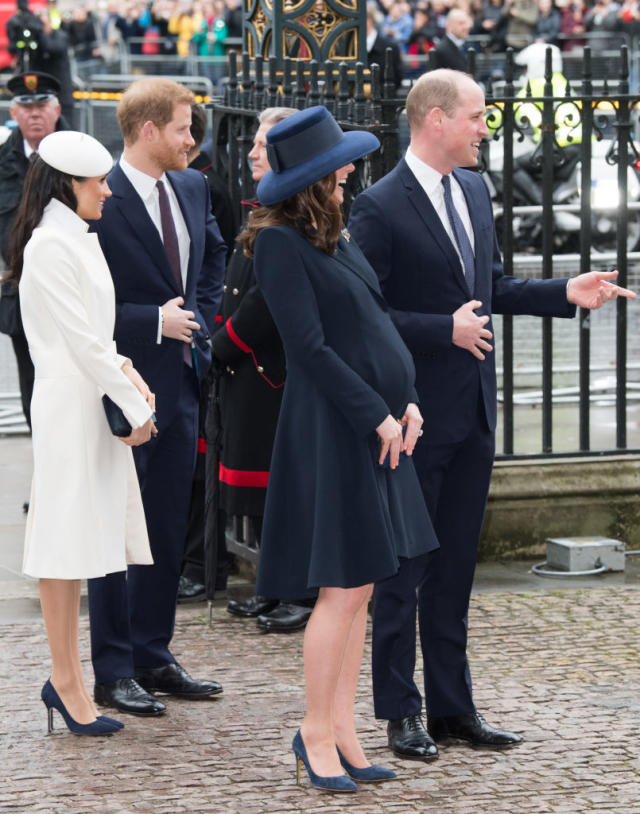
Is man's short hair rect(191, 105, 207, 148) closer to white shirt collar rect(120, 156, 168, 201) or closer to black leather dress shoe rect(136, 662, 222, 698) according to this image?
white shirt collar rect(120, 156, 168, 201)

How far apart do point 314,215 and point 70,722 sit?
5.89 feet

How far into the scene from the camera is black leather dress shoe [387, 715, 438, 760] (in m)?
5.07

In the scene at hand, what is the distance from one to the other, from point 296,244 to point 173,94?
1.28 meters

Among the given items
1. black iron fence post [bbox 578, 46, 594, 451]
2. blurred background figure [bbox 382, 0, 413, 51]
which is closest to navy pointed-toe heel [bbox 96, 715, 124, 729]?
black iron fence post [bbox 578, 46, 594, 451]

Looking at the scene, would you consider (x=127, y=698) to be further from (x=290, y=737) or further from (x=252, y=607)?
(x=252, y=607)

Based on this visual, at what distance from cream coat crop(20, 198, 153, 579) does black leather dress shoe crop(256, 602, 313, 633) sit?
134 centimetres

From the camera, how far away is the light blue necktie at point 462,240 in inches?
204

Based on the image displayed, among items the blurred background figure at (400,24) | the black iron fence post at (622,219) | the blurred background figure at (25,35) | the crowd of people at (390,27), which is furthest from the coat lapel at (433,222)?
the blurred background figure at (400,24)

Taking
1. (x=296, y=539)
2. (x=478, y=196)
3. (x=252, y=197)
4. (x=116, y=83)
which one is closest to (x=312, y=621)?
(x=296, y=539)

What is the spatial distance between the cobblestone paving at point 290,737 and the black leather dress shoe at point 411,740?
3 centimetres

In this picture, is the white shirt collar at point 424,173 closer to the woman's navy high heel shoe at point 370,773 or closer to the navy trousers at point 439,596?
the navy trousers at point 439,596

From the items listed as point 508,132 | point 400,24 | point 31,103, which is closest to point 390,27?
point 400,24

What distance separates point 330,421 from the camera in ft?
15.5

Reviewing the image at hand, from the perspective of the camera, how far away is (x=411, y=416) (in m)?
4.83
